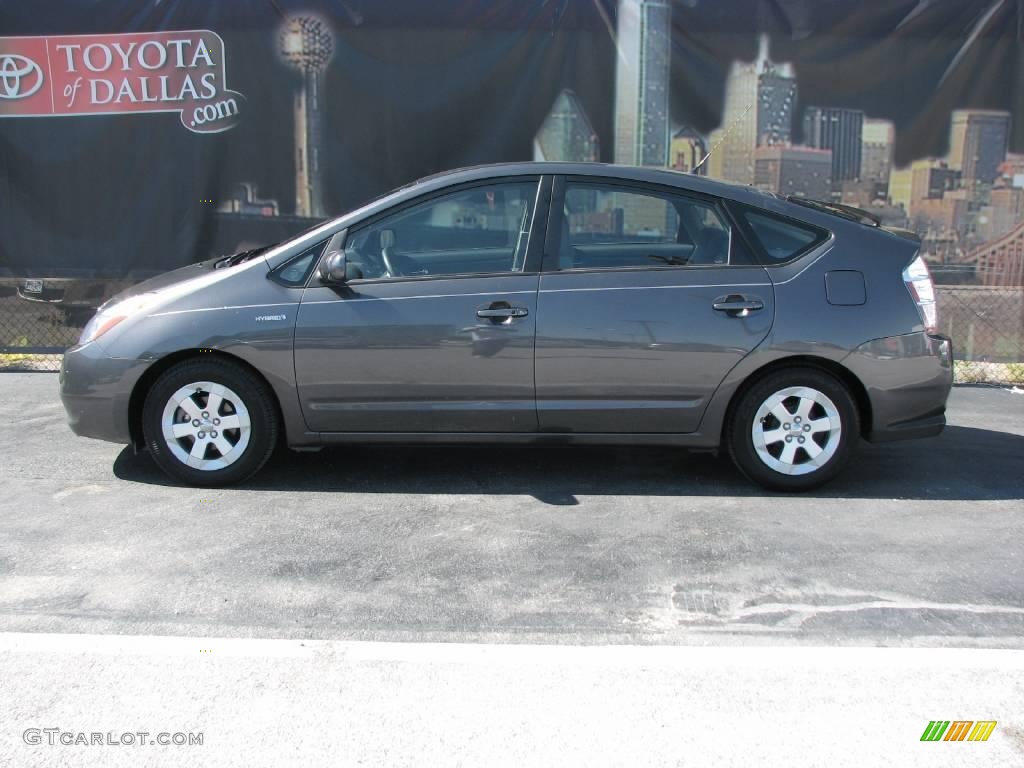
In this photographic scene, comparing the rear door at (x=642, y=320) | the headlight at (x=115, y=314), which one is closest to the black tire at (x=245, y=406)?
the headlight at (x=115, y=314)

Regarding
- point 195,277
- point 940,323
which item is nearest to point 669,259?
point 195,277

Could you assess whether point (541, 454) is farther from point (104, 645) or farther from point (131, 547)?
point (104, 645)

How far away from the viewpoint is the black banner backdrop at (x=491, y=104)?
754 cm

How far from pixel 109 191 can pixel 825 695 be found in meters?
7.02

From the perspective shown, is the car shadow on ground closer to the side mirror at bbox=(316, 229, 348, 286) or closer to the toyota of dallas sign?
the side mirror at bbox=(316, 229, 348, 286)

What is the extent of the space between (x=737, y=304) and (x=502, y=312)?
119 centimetres

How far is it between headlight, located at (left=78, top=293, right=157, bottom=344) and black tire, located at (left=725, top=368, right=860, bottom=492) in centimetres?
313

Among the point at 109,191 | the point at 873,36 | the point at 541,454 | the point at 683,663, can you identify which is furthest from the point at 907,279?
the point at 109,191

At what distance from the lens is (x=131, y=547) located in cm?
416

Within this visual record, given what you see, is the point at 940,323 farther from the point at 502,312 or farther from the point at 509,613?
the point at 509,613

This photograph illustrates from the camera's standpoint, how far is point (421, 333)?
470 centimetres

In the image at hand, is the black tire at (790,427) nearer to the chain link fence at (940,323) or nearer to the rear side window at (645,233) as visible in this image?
the rear side window at (645,233)

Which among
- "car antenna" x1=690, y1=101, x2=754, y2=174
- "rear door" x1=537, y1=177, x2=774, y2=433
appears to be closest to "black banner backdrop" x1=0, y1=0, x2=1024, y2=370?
"car antenna" x1=690, y1=101, x2=754, y2=174

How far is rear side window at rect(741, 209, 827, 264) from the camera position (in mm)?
4816
